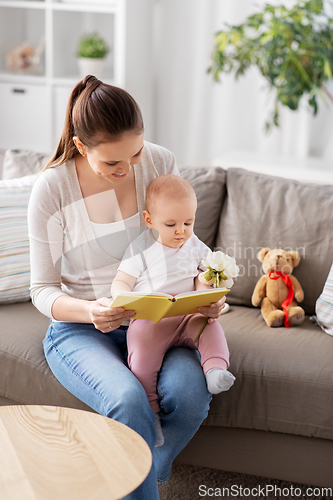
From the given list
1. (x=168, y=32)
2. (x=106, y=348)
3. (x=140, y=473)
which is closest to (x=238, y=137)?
(x=168, y=32)

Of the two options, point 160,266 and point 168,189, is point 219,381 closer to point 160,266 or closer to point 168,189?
point 160,266

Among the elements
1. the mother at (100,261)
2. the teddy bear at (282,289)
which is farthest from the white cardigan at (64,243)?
the teddy bear at (282,289)

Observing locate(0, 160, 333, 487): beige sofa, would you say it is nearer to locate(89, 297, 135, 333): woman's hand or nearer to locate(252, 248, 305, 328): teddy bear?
locate(252, 248, 305, 328): teddy bear

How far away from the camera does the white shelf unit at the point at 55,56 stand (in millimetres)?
3137

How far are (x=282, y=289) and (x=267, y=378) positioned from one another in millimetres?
383

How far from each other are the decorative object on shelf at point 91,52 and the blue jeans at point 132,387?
226cm

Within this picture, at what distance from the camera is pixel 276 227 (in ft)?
5.98

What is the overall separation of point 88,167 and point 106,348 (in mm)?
496

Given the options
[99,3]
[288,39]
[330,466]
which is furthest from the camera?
[99,3]

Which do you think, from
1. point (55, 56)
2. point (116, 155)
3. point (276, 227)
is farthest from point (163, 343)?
point (55, 56)

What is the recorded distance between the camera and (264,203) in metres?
1.86

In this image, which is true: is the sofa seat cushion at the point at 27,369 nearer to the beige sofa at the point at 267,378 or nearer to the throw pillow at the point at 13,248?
the beige sofa at the point at 267,378

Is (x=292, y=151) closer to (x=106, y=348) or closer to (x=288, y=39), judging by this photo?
(x=288, y=39)

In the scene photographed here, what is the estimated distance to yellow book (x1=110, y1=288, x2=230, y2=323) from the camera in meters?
1.15
